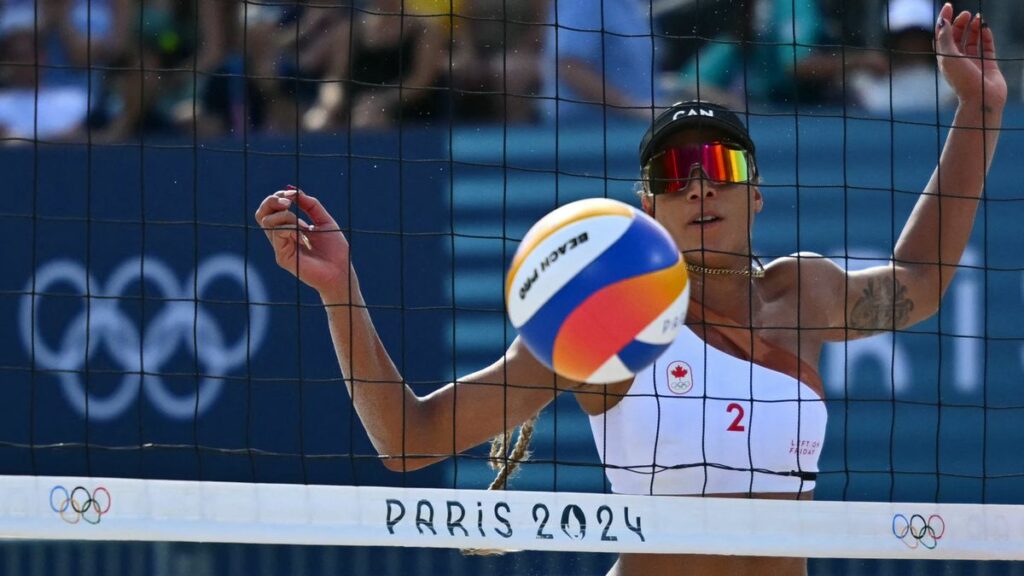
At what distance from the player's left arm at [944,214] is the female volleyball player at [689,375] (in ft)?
0.49

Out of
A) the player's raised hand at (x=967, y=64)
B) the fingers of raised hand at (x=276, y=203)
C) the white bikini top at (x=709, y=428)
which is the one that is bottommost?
the white bikini top at (x=709, y=428)

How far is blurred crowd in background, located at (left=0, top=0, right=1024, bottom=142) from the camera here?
6.77m

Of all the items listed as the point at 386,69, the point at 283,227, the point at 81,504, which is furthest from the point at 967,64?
the point at 386,69

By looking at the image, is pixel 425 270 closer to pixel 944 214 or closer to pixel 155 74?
pixel 155 74

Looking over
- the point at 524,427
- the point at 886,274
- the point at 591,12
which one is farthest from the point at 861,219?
the point at 524,427

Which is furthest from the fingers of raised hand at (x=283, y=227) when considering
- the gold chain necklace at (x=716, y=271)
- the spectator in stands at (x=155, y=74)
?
the spectator in stands at (x=155, y=74)

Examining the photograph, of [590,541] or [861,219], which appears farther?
[861,219]

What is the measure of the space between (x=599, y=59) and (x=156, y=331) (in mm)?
2298

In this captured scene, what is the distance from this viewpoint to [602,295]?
3.31 meters

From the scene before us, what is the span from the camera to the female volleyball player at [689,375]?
362cm

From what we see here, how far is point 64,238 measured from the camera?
6465 millimetres

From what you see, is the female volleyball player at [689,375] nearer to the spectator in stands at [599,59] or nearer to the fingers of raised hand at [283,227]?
the fingers of raised hand at [283,227]

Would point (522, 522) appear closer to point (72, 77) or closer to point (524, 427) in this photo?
point (524, 427)

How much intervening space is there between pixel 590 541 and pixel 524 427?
16.6 inches
